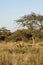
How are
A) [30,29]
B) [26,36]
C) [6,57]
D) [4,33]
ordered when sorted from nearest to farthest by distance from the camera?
[6,57] → [30,29] → [26,36] → [4,33]

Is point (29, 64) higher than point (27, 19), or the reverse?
point (27, 19)

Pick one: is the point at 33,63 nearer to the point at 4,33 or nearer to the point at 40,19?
the point at 40,19

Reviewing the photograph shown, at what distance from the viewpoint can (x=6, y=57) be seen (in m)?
10.3

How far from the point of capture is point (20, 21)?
34719 mm

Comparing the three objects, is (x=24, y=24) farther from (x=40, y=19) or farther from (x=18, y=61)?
(x=18, y=61)

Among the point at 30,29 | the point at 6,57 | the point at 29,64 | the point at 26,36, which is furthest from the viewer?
the point at 26,36

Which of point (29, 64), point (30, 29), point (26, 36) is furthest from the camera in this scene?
point (26, 36)

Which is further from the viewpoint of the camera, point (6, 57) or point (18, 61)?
point (6, 57)

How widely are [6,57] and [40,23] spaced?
25.6 metres

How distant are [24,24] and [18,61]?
24.7 metres

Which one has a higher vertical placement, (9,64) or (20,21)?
(20,21)

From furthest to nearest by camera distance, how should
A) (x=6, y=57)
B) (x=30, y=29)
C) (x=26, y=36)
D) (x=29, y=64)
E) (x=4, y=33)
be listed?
(x=4, y=33) < (x=26, y=36) < (x=30, y=29) < (x=6, y=57) < (x=29, y=64)

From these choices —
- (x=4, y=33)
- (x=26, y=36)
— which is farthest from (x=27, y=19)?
(x=4, y=33)

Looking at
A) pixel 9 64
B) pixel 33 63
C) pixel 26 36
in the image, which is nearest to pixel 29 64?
pixel 33 63
